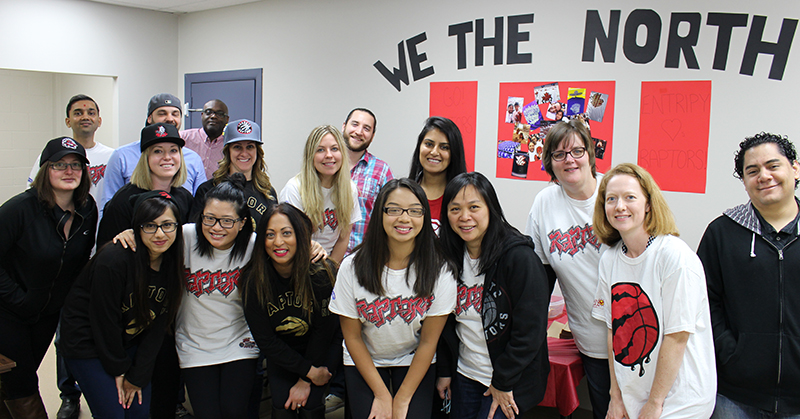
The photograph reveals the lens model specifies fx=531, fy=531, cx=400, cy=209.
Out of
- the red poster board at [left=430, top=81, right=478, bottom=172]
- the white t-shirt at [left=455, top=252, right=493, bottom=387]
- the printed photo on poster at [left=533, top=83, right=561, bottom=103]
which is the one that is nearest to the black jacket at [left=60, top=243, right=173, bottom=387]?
the white t-shirt at [left=455, top=252, right=493, bottom=387]

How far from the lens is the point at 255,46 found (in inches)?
197

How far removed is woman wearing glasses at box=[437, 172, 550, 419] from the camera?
2.00 metres

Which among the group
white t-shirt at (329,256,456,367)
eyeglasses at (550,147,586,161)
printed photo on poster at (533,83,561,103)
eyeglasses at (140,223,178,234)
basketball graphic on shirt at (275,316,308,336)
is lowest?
basketball graphic on shirt at (275,316,308,336)

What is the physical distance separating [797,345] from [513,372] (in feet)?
3.19

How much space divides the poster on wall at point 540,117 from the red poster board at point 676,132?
21 cm

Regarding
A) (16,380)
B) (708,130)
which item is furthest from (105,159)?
(708,130)

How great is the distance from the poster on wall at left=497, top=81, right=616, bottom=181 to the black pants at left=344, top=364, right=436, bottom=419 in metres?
1.81

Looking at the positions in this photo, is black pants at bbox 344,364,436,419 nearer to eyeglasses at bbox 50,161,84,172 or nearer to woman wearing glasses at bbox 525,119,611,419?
woman wearing glasses at bbox 525,119,611,419

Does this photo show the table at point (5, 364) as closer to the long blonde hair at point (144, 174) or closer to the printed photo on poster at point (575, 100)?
the long blonde hair at point (144, 174)

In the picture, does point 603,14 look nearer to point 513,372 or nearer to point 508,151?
point 508,151

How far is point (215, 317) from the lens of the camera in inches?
97.3

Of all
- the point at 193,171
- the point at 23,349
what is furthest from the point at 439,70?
the point at 23,349

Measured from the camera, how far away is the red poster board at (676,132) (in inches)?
119

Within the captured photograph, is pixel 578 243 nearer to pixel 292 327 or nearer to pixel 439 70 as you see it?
pixel 292 327
